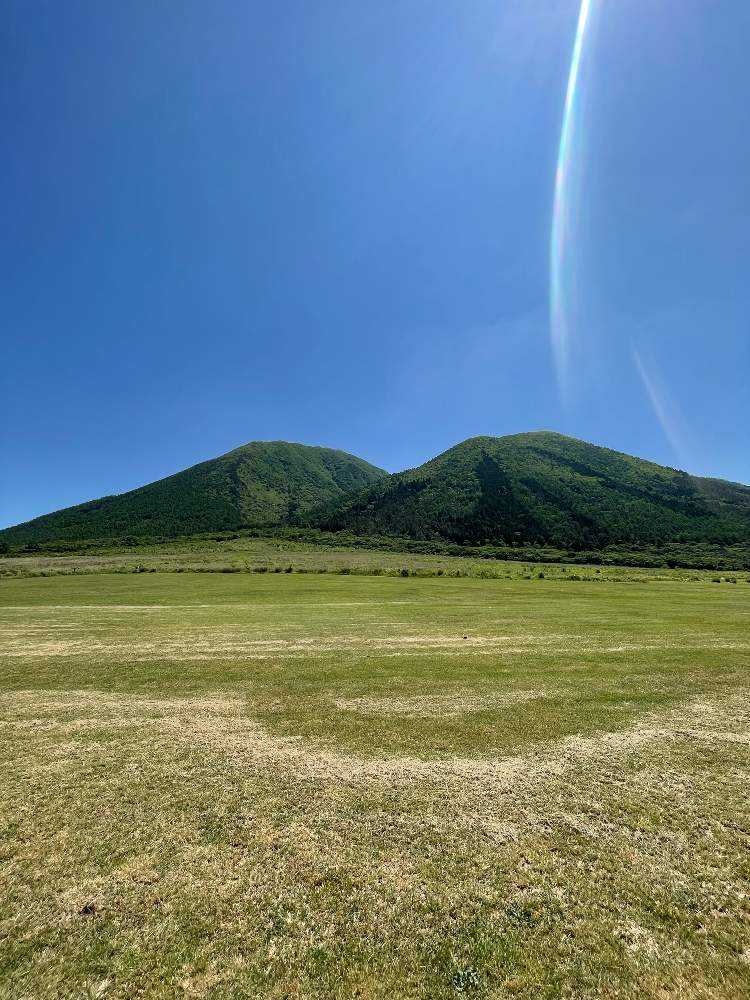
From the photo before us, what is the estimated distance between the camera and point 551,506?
15675 cm

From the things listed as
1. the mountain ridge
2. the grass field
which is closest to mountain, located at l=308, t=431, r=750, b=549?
the mountain ridge

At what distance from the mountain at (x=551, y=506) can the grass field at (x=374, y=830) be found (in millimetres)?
127062

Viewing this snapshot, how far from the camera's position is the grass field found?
4.20 metres

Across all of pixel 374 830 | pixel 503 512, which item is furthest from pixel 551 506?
pixel 374 830

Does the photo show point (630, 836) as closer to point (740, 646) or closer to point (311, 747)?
point (311, 747)

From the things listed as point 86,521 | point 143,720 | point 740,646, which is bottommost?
point 740,646

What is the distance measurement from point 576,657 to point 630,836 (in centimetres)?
1132

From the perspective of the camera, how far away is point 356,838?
612cm

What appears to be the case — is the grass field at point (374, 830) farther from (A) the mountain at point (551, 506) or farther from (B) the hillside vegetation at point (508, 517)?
(A) the mountain at point (551, 506)

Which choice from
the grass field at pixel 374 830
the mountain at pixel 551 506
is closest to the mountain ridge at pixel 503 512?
the mountain at pixel 551 506

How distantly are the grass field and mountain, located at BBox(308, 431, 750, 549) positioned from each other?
12706 cm

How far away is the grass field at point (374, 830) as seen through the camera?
13.8 ft

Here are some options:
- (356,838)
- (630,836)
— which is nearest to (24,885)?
(356,838)

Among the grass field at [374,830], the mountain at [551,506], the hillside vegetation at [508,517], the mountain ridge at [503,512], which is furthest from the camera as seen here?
the mountain ridge at [503,512]
